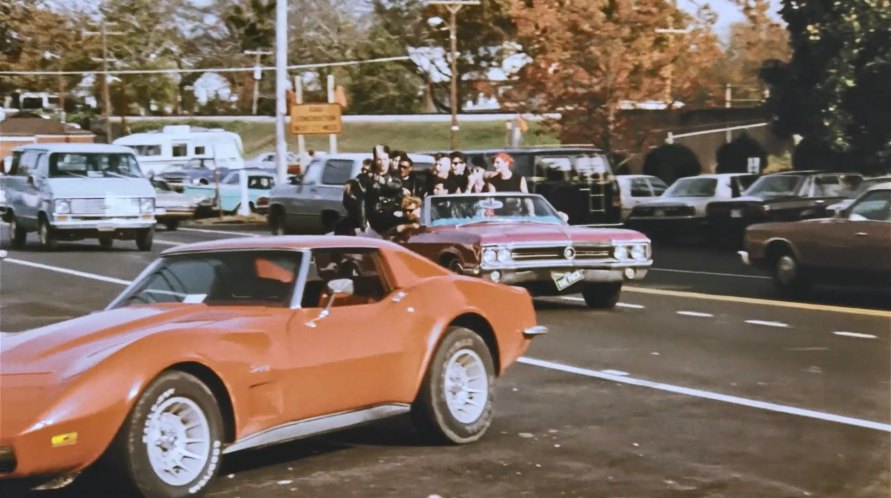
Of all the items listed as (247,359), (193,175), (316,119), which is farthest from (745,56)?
(247,359)

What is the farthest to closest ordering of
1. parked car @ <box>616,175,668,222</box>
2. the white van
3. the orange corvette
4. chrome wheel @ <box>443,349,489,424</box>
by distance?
1. the white van
2. parked car @ <box>616,175,668,222</box>
3. chrome wheel @ <box>443,349,489,424</box>
4. the orange corvette

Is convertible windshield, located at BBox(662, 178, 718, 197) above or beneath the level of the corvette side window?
beneath

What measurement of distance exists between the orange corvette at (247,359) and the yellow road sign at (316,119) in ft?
94.7

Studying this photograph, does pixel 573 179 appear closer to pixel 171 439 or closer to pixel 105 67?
pixel 171 439

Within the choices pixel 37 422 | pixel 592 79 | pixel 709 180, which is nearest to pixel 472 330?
pixel 37 422

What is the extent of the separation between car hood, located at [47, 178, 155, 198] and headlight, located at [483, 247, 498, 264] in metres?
13.5

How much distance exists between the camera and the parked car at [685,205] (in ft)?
107

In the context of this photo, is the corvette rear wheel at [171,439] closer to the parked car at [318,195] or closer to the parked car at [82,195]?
the parked car at [318,195]

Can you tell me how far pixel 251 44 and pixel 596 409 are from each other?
76.5 m

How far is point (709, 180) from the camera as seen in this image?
34469mm

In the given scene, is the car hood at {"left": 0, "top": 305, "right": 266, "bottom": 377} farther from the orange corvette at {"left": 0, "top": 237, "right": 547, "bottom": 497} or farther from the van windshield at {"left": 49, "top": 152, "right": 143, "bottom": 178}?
the van windshield at {"left": 49, "top": 152, "right": 143, "bottom": 178}

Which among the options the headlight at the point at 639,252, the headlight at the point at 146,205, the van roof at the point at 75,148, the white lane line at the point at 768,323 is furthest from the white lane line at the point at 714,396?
the van roof at the point at 75,148

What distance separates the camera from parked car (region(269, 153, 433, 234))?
1117 inches

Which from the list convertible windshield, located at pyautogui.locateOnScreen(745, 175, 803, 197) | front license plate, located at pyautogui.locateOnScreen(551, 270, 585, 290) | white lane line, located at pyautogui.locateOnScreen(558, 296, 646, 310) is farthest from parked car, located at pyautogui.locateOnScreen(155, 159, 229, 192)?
front license plate, located at pyautogui.locateOnScreen(551, 270, 585, 290)
